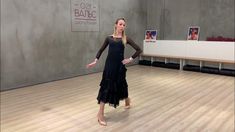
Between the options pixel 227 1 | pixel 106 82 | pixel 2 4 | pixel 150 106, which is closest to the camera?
pixel 106 82

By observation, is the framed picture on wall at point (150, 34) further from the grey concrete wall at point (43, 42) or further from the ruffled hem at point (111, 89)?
Result: the ruffled hem at point (111, 89)

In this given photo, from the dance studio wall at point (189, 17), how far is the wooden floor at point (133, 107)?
2.16 meters

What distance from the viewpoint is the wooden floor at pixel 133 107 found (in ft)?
11.8

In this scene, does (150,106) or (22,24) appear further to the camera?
(22,24)

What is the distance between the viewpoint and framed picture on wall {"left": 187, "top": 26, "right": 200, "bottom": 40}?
8.44 meters

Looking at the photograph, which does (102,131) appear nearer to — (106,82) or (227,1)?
(106,82)

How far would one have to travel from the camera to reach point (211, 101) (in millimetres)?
4859

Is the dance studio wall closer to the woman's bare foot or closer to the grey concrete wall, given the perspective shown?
the grey concrete wall

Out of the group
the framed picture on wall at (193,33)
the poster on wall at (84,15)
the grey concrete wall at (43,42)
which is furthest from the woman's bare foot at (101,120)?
the framed picture on wall at (193,33)

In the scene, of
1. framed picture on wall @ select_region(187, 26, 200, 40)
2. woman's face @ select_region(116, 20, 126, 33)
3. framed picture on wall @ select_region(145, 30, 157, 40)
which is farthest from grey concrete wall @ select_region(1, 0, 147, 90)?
woman's face @ select_region(116, 20, 126, 33)

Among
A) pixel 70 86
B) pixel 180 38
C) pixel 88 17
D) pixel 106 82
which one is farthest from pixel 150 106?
pixel 180 38

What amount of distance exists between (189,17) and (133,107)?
5.38m

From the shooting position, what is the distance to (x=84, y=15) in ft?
23.2

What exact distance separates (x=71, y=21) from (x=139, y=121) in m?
3.94
